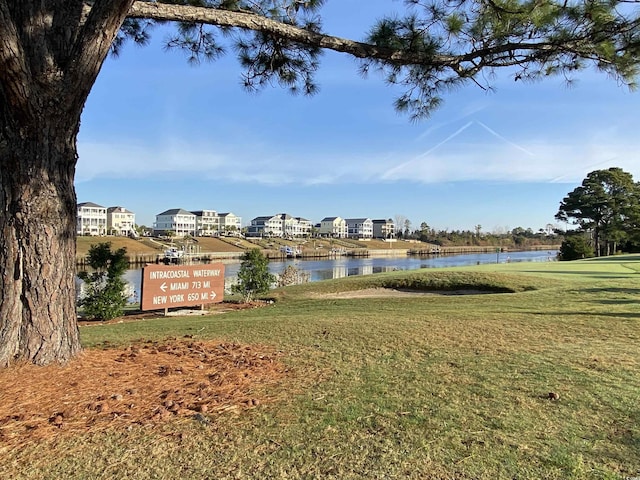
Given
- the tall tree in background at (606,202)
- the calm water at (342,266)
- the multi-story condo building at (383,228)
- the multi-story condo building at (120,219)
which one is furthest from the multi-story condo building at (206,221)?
the tall tree in background at (606,202)

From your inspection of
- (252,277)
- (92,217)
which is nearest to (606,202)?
(252,277)

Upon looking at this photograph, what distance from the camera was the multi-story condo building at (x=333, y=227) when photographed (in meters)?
130

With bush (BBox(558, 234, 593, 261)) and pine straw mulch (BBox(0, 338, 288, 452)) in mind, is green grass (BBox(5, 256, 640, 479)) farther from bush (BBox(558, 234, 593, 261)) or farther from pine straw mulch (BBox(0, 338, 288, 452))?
bush (BBox(558, 234, 593, 261))

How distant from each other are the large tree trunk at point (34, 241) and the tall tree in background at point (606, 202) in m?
45.3

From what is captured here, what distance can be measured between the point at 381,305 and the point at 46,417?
7814 millimetres

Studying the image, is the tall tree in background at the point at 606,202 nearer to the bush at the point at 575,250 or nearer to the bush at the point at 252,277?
the bush at the point at 575,250

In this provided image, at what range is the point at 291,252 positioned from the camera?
67.9 meters

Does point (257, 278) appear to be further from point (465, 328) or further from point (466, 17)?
point (466, 17)

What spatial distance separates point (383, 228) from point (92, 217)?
76.5 metres

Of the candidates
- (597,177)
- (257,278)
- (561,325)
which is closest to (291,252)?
(597,177)

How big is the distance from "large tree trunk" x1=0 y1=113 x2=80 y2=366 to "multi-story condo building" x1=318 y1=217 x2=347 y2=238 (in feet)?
411

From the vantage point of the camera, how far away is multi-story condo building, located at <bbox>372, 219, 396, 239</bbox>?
132m

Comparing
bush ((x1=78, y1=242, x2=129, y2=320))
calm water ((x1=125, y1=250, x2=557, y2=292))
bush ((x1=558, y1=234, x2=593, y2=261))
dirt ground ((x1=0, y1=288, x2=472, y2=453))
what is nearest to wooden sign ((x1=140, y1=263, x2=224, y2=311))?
bush ((x1=78, y1=242, x2=129, y2=320))

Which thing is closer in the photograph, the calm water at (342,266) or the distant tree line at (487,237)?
the calm water at (342,266)
